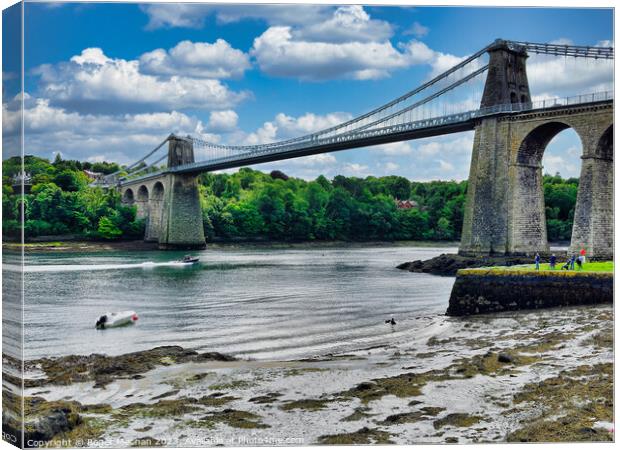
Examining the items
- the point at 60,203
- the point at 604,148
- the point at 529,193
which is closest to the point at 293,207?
the point at 529,193

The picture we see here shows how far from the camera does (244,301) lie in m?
14.5

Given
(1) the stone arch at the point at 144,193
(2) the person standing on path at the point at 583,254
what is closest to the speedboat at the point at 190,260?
(1) the stone arch at the point at 144,193

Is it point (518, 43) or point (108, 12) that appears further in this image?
point (518, 43)

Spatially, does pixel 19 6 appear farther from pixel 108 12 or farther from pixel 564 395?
pixel 564 395

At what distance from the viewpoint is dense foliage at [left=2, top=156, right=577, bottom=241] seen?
27.2 ft

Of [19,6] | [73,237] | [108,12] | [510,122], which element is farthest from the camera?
[510,122]

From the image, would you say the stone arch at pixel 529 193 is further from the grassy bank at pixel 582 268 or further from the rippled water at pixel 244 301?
the grassy bank at pixel 582 268

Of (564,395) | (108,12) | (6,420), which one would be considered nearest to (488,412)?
(564,395)

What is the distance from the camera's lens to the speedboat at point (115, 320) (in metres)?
10.5

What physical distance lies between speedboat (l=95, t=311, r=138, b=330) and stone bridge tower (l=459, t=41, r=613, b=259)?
7.41 m

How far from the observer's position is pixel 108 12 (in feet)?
20.7

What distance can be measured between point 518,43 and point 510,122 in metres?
10.2

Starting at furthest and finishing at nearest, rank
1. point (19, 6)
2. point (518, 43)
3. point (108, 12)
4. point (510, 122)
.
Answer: point (510, 122), point (518, 43), point (108, 12), point (19, 6)

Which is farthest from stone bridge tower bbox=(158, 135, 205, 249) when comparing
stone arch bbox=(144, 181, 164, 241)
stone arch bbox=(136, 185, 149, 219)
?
stone arch bbox=(136, 185, 149, 219)
